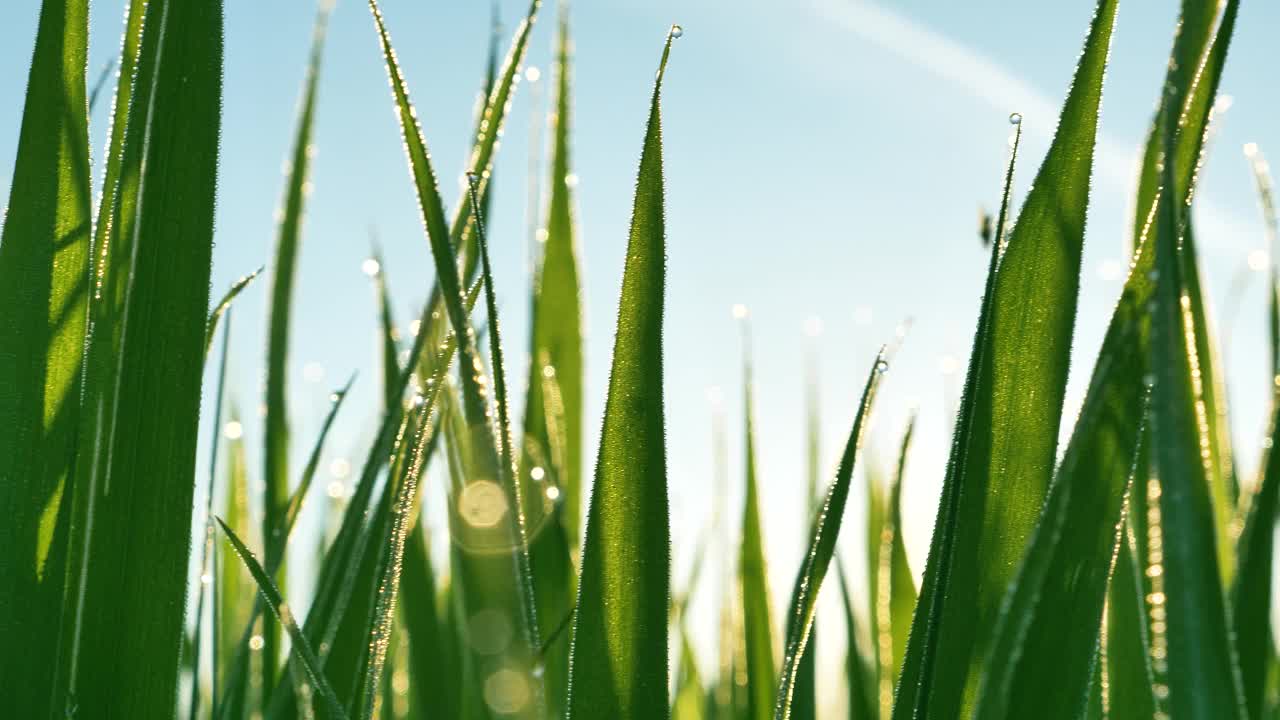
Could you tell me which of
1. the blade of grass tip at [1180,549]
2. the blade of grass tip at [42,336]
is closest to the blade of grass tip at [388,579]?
the blade of grass tip at [42,336]

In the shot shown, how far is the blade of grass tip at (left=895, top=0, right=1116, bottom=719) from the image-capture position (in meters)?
0.38

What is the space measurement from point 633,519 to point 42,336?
0.25m

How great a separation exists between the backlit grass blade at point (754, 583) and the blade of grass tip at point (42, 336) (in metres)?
0.39

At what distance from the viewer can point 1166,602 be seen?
0.87 feet

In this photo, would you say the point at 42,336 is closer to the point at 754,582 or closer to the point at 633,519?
the point at 633,519

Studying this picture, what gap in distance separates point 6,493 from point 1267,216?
65cm

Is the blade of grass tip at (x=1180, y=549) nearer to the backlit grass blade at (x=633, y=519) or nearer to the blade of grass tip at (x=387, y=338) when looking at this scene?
the backlit grass blade at (x=633, y=519)

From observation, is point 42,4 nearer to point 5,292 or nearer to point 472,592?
point 5,292

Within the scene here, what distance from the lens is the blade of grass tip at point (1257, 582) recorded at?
0.39 m

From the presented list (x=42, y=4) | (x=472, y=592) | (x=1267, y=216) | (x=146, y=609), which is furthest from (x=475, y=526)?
(x=1267, y=216)

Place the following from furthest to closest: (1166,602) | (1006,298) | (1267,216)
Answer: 1. (1267,216)
2. (1006,298)
3. (1166,602)

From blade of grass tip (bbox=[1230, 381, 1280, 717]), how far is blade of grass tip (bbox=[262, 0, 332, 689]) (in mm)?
570

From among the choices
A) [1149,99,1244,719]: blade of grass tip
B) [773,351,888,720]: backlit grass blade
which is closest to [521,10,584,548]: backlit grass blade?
[773,351,888,720]: backlit grass blade

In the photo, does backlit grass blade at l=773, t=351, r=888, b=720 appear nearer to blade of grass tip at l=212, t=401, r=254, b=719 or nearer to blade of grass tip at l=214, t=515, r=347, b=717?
blade of grass tip at l=214, t=515, r=347, b=717
